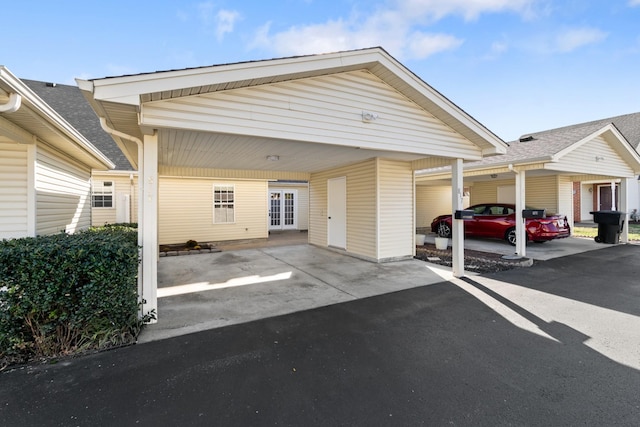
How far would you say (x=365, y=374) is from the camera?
8.65ft

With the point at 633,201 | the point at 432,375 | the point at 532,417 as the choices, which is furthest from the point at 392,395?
the point at 633,201

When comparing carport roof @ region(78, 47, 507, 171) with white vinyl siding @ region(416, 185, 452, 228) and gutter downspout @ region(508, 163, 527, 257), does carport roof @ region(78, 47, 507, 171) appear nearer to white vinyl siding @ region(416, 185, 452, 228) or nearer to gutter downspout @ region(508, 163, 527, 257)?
gutter downspout @ region(508, 163, 527, 257)

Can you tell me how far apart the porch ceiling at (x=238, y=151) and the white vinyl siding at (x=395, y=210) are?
542 millimetres

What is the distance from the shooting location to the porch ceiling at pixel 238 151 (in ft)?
15.8

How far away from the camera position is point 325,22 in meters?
8.80

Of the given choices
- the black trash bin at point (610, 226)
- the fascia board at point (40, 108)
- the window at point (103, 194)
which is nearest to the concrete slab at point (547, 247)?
the black trash bin at point (610, 226)

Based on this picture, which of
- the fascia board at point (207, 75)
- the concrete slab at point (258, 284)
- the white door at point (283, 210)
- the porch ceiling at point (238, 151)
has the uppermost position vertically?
the fascia board at point (207, 75)

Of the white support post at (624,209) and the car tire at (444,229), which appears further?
the car tire at (444,229)

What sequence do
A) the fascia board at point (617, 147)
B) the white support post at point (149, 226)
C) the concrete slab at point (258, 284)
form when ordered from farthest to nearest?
the fascia board at point (617, 147) < the concrete slab at point (258, 284) < the white support post at point (149, 226)

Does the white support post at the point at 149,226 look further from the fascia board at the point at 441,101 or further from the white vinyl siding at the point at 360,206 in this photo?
the white vinyl siding at the point at 360,206

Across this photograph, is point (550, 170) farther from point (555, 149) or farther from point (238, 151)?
point (238, 151)

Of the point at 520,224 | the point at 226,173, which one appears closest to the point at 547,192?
the point at 520,224

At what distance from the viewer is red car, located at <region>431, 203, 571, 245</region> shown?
946cm

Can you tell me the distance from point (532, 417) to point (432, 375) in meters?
0.74
